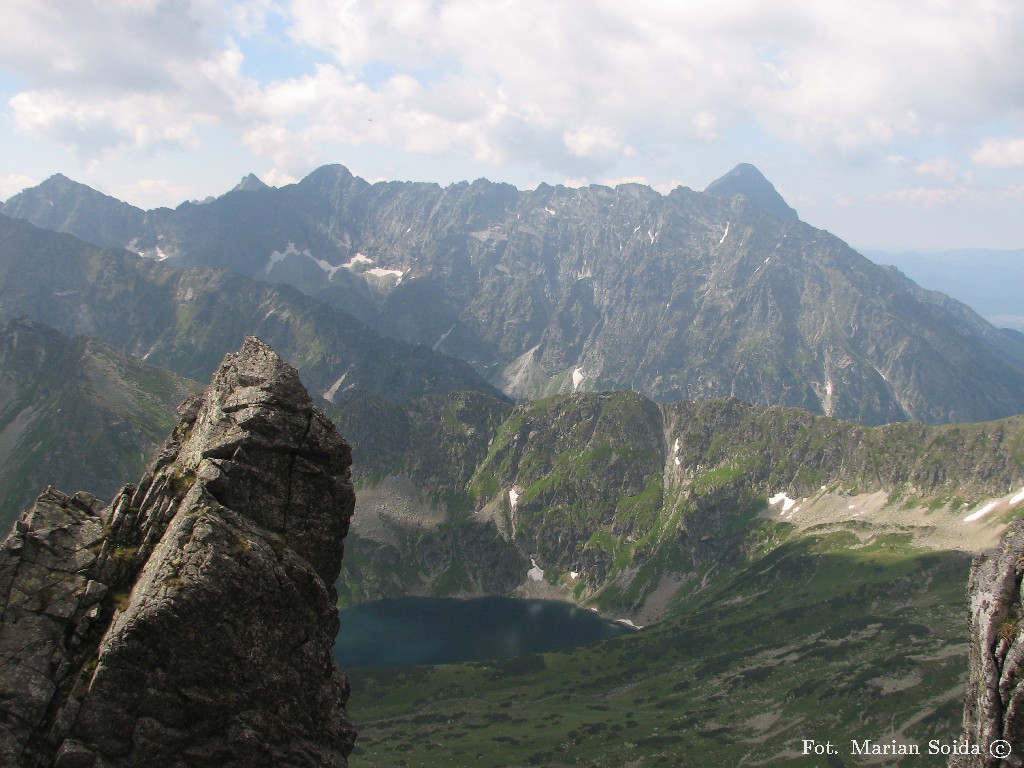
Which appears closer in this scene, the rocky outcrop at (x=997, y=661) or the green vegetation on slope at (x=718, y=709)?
the rocky outcrop at (x=997, y=661)

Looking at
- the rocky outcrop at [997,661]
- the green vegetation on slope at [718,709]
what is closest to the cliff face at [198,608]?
the rocky outcrop at [997,661]

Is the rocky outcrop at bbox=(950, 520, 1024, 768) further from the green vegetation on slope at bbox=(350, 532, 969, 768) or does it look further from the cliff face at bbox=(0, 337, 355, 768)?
the green vegetation on slope at bbox=(350, 532, 969, 768)

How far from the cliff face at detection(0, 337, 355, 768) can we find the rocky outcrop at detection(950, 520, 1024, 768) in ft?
75.8

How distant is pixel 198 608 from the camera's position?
915 inches

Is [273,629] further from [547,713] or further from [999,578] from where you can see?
[547,713]

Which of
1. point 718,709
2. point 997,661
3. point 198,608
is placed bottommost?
point 718,709

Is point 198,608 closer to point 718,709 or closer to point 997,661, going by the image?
point 997,661

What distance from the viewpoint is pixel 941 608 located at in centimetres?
19188

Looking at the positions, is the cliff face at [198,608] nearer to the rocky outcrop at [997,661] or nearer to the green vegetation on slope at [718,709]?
the rocky outcrop at [997,661]

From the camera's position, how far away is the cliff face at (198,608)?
2262cm

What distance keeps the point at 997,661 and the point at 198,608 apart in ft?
90.2

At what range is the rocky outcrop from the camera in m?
24.5

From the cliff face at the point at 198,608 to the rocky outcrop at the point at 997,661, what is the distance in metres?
23.1

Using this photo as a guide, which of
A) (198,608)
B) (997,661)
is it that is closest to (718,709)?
(997,661)
